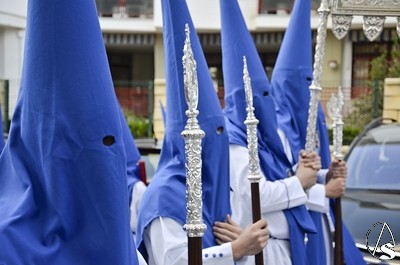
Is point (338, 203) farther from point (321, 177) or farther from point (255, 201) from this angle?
point (255, 201)

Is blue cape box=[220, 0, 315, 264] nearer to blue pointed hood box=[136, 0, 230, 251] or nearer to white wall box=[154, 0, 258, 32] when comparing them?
blue pointed hood box=[136, 0, 230, 251]

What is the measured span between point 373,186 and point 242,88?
2330 millimetres

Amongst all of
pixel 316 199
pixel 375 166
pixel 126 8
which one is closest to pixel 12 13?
pixel 126 8

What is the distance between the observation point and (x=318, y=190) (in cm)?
439

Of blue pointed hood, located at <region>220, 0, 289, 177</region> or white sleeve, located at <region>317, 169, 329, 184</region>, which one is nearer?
blue pointed hood, located at <region>220, 0, 289, 177</region>

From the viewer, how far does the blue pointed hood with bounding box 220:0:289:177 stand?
404 centimetres

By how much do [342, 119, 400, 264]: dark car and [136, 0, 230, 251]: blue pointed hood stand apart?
1568 millimetres

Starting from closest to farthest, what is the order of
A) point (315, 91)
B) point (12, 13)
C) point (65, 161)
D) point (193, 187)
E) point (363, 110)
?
point (65, 161) < point (193, 187) < point (315, 91) < point (363, 110) < point (12, 13)

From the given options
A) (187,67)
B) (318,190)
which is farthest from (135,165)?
(187,67)

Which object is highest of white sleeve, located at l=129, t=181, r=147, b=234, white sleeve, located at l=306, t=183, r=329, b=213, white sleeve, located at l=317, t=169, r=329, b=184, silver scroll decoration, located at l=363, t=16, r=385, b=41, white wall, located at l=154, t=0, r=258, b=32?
white wall, located at l=154, t=0, r=258, b=32

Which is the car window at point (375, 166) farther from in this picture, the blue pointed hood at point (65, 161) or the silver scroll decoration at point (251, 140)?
the blue pointed hood at point (65, 161)

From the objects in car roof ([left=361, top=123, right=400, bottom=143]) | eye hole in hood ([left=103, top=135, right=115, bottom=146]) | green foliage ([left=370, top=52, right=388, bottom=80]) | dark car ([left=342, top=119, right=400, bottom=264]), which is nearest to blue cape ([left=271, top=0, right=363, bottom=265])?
dark car ([left=342, top=119, right=400, bottom=264])

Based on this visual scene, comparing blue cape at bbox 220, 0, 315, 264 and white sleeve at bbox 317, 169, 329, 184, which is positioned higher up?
blue cape at bbox 220, 0, 315, 264

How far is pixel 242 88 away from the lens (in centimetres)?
403
